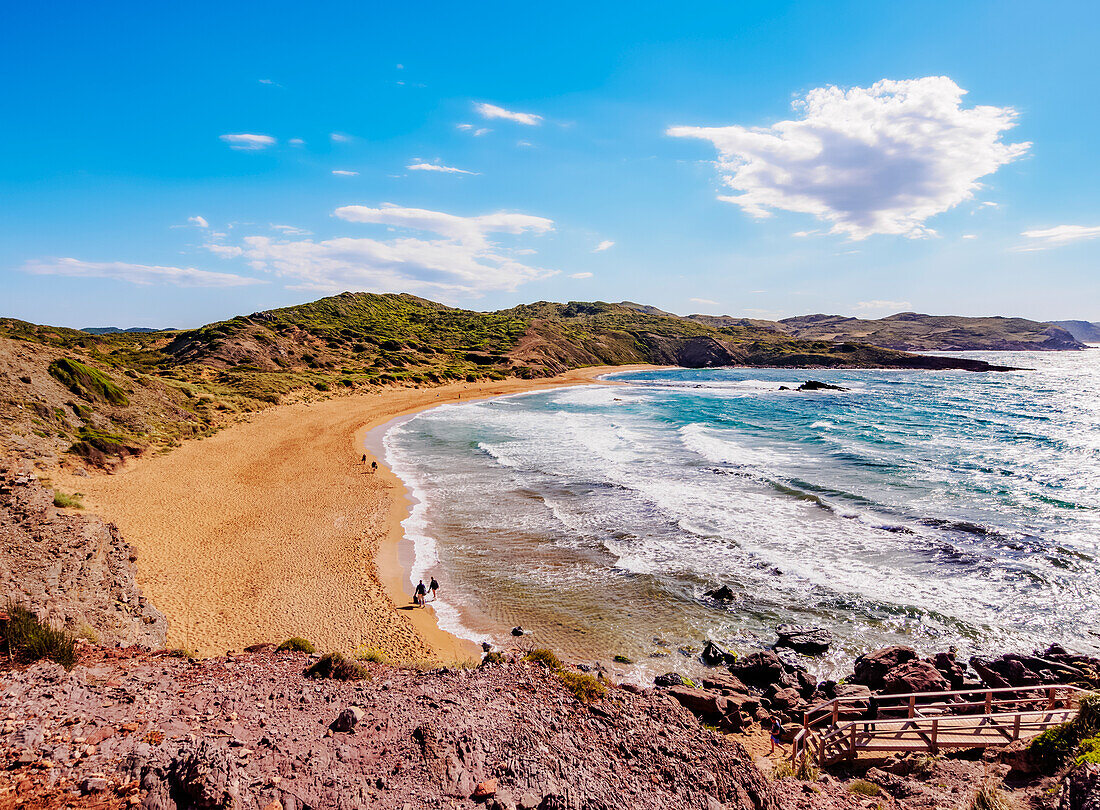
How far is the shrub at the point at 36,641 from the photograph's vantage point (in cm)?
784

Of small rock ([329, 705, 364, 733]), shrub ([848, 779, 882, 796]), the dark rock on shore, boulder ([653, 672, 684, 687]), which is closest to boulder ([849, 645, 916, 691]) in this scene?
boulder ([653, 672, 684, 687])

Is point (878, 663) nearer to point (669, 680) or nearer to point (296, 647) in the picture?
point (669, 680)

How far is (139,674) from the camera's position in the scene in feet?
26.7

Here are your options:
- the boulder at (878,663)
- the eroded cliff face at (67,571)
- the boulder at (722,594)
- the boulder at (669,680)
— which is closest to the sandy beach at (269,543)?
the eroded cliff face at (67,571)

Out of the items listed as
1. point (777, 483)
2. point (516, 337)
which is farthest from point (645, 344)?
point (777, 483)

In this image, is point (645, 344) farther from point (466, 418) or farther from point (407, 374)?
point (466, 418)

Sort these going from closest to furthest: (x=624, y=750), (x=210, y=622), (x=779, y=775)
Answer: (x=624, y=750) → (x=779, y=775) → (x=210, y=622)

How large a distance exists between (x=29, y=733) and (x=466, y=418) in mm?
47062

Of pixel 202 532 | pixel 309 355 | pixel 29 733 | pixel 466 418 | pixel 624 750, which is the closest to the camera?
pixel 29 733

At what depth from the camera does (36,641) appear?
791cm

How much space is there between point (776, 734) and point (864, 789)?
3119mm

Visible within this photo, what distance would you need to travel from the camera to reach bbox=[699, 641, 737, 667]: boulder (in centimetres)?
1405

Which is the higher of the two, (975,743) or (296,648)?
(296,648)

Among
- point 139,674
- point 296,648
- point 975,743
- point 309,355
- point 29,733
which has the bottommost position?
point 975,743
